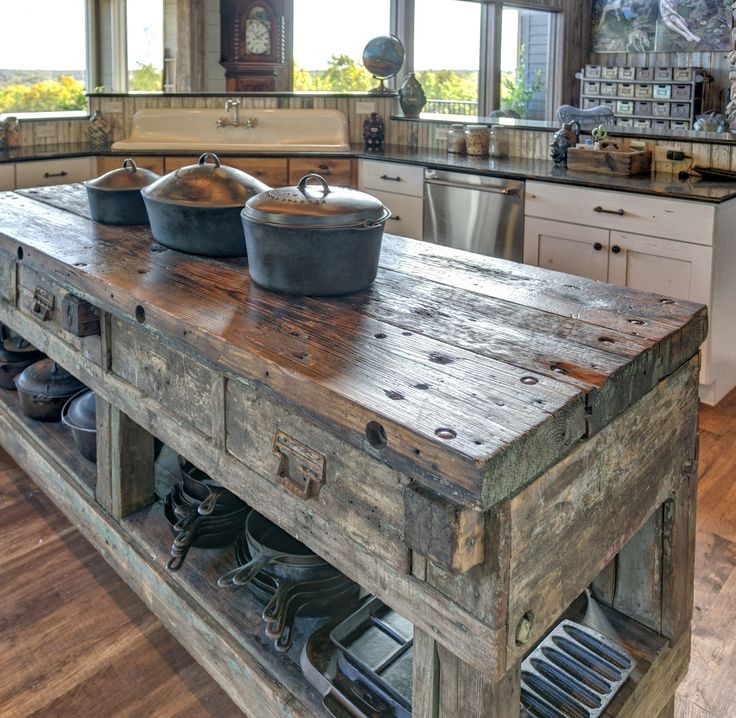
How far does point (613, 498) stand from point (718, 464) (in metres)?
1.70

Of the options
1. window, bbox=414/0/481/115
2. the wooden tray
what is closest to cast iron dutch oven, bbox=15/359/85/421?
the wooden tray

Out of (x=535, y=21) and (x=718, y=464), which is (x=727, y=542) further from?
(x=535, y=21)

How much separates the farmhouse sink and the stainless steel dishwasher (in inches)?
39.2

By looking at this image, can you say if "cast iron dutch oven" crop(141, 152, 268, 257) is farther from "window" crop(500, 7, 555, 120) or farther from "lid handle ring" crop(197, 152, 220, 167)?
"window" crop(500, 7, 555, 120)

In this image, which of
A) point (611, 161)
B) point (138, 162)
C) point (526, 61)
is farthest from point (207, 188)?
point (526, 61)

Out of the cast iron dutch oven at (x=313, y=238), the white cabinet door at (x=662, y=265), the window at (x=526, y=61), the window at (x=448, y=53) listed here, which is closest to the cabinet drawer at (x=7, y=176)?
the white cabinet door at (x=662, y=265)

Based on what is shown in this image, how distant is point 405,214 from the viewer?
4.32m

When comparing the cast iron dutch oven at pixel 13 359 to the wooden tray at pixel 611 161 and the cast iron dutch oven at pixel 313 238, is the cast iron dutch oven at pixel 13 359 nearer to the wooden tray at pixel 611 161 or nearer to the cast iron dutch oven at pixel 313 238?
the cast iron dutch oven at pixel 313 238

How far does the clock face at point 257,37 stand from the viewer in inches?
287

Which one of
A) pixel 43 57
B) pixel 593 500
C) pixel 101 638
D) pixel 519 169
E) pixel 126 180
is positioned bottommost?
pixel 101 638

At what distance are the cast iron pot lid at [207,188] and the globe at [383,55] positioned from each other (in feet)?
11.3

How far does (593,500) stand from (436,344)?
339mm

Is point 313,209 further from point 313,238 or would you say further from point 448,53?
point 448,53

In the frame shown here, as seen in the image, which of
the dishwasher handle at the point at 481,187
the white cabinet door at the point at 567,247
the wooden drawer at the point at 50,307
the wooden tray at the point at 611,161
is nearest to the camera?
the wooden drawer at the point at 50,307
